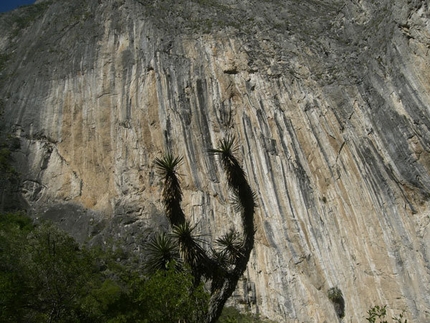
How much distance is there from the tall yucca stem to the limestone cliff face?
785 millimetres

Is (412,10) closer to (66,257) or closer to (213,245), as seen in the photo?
(213,245)

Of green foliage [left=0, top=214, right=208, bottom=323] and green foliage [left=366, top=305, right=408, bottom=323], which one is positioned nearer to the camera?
green foliage [left=366, top=305, right=408, bottom=323]

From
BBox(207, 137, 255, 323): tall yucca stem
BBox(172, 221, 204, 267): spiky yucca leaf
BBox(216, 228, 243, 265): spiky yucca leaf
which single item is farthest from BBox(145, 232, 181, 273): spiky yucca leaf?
BBox(207, 137, 255, 323): tall yucca stem

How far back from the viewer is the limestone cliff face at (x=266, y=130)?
1806 centimetres

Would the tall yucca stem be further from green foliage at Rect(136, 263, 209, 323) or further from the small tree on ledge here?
green foliage at Rect(136, 263, 209, 323)

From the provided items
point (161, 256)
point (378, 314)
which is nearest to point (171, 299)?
point (161, 256)

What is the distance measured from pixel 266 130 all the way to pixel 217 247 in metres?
6.83

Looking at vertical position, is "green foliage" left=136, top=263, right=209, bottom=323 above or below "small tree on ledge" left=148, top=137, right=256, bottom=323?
below

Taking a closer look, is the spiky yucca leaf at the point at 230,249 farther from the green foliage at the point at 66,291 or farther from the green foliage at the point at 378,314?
the green foliage at the point at 378,314

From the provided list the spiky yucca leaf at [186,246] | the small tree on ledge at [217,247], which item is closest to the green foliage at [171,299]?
the small tree on ledge at [217,247]

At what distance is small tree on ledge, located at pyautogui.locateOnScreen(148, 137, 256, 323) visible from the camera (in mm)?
16609

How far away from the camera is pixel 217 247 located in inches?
763

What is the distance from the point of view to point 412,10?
2019 centimetres

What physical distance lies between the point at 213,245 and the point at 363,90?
36.2 feet
